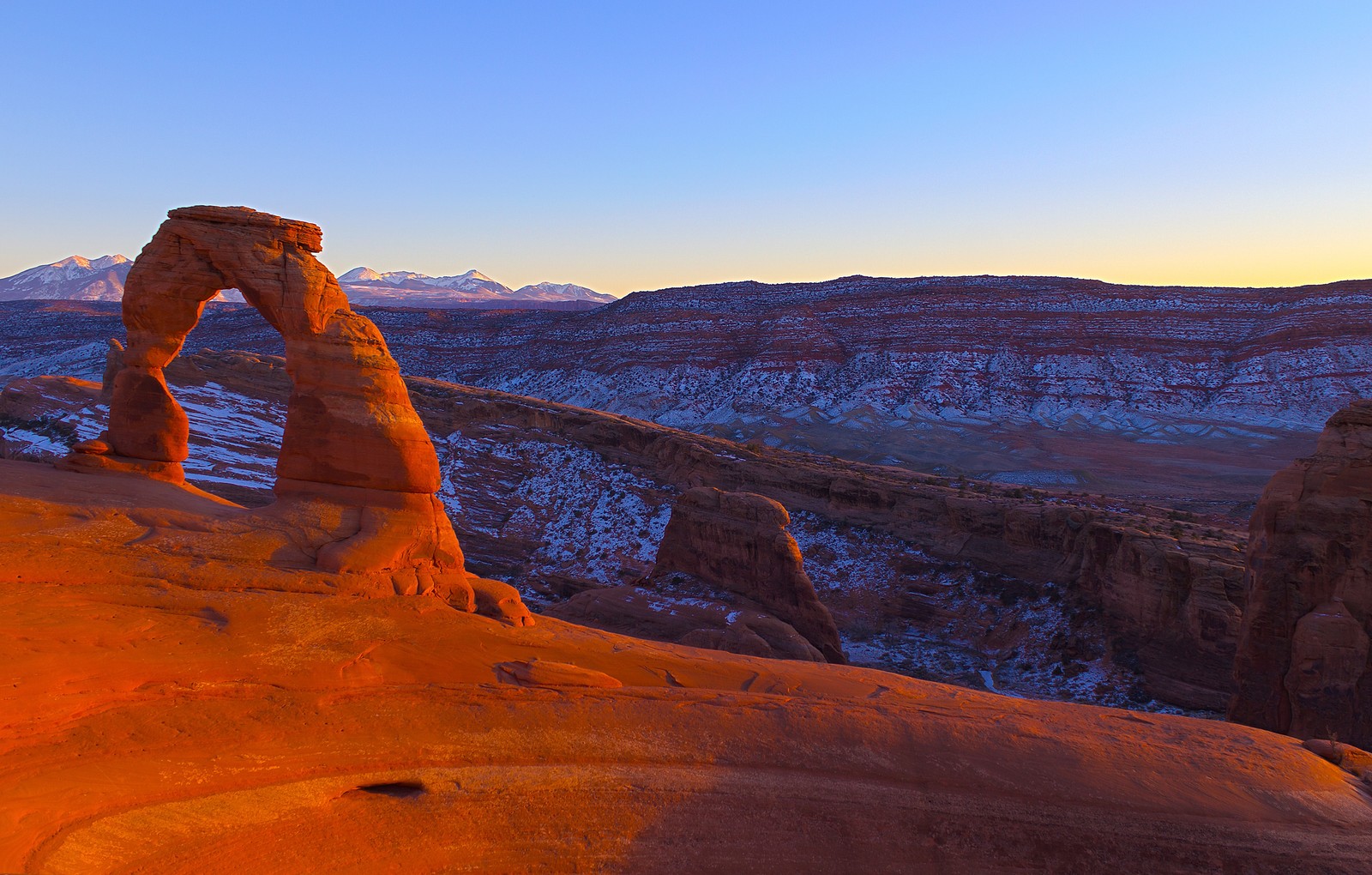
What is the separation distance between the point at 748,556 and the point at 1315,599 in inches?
551

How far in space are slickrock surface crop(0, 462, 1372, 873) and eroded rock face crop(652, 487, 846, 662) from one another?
12620mm

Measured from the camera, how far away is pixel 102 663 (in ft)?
30.2

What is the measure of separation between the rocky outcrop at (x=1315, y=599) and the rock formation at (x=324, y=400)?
13.8 m

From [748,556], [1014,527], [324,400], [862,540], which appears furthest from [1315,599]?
[324,400]

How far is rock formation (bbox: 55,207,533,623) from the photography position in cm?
1386

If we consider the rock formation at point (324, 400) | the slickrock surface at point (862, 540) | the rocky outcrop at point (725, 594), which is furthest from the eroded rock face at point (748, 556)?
the rock formation at point (324, 400)

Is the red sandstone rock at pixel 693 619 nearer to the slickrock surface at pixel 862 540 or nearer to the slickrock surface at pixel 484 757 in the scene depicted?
the slickrock surface at pixel 862 540

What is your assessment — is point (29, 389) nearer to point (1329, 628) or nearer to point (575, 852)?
point (575, 852)

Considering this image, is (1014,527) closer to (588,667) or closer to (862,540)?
(862,540)

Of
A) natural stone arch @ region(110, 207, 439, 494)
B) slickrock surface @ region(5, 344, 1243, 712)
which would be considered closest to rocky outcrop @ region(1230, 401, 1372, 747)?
slickrock surface @ region(5, 344, 1243, 712)

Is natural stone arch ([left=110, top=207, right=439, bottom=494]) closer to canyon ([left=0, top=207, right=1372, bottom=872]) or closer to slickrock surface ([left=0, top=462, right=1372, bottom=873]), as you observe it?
canyon ([left=0, top=207, right=1372, bottom=872])

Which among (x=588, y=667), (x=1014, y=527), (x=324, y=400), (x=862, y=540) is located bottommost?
(x=862, y=540)

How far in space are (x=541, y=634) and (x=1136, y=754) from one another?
7.78m

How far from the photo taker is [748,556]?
26.7m
